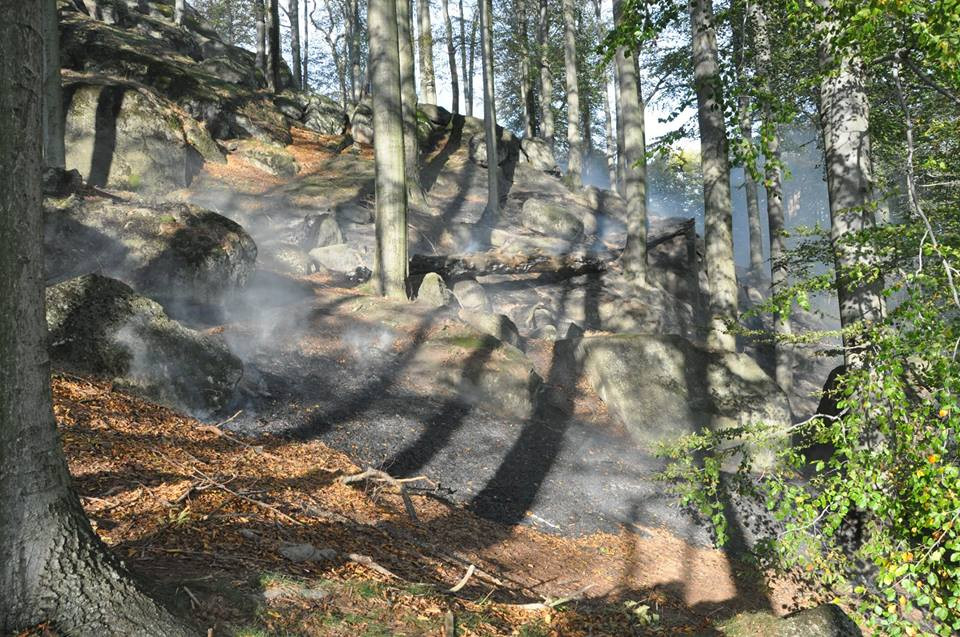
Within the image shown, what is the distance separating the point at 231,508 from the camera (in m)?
5.12

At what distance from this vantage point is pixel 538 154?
32594mm

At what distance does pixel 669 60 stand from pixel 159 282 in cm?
1783

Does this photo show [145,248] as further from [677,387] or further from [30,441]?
[677,387]

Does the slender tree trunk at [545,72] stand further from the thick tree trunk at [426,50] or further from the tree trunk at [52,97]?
the tree trunk at [52,97]

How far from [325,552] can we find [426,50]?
92.2 feet

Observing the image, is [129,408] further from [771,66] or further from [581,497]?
[771,66]

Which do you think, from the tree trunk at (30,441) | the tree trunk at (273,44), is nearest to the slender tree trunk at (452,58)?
the tree trunk at (273,44)

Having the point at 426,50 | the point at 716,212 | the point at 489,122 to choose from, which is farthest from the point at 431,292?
the point at 426,50

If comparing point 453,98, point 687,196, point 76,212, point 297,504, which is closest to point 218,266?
point 76,212

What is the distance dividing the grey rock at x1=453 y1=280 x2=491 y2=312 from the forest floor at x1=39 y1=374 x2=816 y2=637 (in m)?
9.21

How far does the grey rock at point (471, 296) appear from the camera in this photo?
1723 cm

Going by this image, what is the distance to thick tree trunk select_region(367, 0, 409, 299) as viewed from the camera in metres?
13.2

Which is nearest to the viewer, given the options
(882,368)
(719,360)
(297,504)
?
(882,368)

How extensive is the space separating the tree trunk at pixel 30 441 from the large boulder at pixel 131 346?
5167 millimetres
